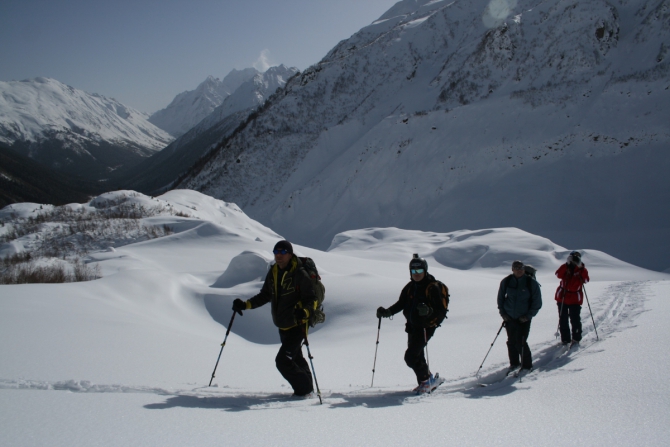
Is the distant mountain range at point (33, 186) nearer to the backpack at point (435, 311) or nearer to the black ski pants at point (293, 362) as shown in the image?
the black ski pants at point (293, 362)

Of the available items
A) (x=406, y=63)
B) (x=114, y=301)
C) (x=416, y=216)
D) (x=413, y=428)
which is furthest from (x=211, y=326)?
(x=406, y=63)

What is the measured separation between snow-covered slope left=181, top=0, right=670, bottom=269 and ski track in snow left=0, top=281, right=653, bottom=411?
17887 mm

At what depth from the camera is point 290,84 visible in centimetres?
5169

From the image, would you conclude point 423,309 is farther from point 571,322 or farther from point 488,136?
point 488,136

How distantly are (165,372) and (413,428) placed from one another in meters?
3.22

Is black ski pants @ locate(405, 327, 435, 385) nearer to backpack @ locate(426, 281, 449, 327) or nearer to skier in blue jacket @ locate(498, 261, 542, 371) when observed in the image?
backpack @ locate(426, 281, 449, 327)

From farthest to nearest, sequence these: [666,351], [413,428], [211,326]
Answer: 1. [211,326]
2. [666,351]
3. [413,428]

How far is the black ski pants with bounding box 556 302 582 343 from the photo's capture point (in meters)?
6.55

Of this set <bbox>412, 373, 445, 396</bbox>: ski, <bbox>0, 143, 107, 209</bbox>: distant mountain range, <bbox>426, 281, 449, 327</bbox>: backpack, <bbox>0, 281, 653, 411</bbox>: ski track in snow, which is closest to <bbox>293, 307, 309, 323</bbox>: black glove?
<bbox>0, 281, 653, 411</bbox>: ski track in snow

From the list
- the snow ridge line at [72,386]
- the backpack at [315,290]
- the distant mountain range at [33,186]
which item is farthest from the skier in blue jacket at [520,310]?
the distant mountain range at [33,186]

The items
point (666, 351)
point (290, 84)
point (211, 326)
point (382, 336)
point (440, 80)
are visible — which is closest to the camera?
point (666, 351)

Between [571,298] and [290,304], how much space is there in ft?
16.2

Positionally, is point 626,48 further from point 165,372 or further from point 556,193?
point 165,372

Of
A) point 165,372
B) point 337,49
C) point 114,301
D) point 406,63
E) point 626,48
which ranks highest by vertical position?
point 337,49
